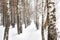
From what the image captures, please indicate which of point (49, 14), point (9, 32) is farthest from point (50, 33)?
point (9, 32)

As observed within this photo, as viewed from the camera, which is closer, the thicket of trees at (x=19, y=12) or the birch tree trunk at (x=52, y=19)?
the birch tree trunk at (x=52, y=19)

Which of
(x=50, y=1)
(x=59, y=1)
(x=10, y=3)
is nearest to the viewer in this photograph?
(x=50, y=1)

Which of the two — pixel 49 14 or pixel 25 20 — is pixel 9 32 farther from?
pixel 49 14

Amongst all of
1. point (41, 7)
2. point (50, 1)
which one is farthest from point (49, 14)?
point (41, 7)

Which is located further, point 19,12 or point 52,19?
point 19,12

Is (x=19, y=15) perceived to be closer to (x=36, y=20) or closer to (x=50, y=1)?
(x=36, y=20)

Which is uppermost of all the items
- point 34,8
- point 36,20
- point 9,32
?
point 34,8

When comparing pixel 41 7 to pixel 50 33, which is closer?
pixel 50 33

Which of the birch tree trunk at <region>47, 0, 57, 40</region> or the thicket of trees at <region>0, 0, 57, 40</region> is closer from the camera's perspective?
the birch tree trunk at <region>47, 0, 57, 40</region>

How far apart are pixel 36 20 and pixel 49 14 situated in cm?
66

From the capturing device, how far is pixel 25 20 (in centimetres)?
325

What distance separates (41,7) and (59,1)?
0.31m

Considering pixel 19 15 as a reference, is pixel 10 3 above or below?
above

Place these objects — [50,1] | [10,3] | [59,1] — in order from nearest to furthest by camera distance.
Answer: [50,1] → [59,1] → [10,3]
